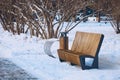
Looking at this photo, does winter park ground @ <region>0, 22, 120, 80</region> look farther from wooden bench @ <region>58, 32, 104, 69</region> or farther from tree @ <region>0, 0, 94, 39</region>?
tree @ <region>0, 0, 94, 39</region>

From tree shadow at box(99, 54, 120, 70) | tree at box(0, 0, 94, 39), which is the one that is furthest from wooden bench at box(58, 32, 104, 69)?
tree at box(0, 0, 94, 39)

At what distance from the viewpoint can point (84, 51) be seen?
366 inches

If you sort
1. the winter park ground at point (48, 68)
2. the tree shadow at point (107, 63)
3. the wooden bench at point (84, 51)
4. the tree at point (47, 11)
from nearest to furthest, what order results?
the winter park ground at point (48, 68) < the wooden bench at point (84, 51) < the tree shadow at point (107, 63) < the tree at point (47, 11)

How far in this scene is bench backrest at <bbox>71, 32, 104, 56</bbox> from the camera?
8.62 meters

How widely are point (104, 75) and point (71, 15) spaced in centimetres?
874

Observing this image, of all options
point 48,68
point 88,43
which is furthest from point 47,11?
point 48,68

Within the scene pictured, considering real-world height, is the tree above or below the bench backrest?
below

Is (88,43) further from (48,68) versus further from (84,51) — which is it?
(48,68)

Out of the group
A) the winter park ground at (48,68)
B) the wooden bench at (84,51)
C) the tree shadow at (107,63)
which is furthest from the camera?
the tree shadow at (107,63)

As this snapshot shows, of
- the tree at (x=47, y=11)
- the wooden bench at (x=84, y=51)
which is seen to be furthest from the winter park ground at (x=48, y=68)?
the tree at (x=47, y=11)

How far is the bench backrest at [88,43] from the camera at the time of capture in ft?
28.3

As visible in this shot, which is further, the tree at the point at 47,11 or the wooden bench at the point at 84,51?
the tree at the point at 47,11

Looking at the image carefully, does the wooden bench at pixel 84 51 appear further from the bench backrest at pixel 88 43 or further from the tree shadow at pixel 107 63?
the tree shadow at pixel 107 63

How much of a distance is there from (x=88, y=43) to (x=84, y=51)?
26 centimetres
